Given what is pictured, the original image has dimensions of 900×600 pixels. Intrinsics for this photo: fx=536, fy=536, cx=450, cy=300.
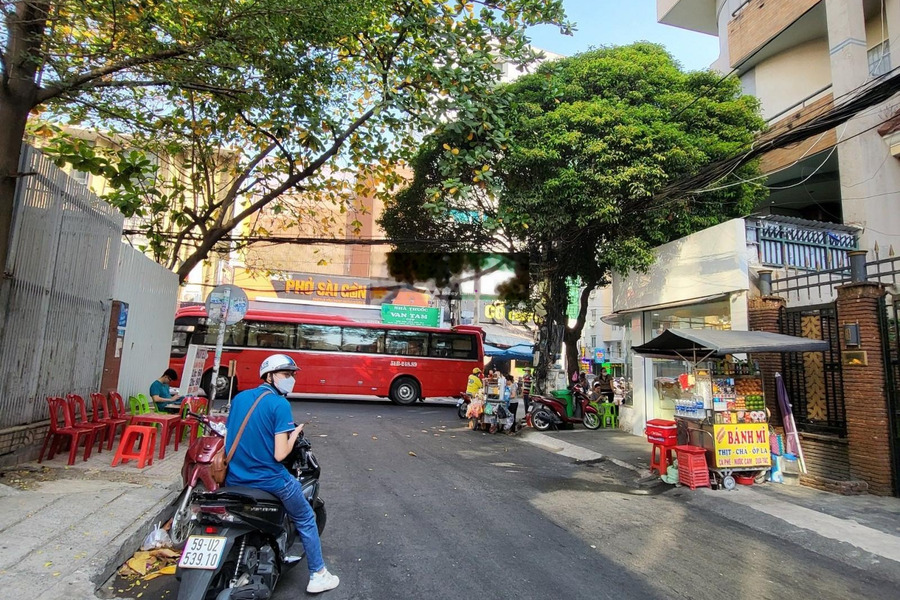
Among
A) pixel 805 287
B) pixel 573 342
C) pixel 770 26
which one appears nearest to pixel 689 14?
pixel 770 26

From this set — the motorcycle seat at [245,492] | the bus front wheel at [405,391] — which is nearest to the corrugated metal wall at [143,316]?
the motorcycle seat at [245,492]

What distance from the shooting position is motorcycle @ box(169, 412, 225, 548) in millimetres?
3914

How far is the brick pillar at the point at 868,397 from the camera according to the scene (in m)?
6.72

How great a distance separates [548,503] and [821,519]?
2.90 metres

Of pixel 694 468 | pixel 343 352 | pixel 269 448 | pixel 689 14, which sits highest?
pixel 689 14

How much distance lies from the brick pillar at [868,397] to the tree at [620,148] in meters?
4.49

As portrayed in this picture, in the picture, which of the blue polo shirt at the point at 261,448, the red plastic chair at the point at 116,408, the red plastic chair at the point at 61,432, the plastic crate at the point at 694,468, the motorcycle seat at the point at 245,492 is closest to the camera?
the motorcycle seat at the point at 245,492

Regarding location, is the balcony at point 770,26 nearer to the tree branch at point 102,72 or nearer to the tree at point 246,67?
the tree at point 246,67

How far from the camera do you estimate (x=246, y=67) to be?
771cm

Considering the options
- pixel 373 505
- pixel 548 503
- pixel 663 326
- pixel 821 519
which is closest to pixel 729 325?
pixel 663 326

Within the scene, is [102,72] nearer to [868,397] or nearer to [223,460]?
[223,460]

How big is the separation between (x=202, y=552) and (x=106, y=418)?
542 cm

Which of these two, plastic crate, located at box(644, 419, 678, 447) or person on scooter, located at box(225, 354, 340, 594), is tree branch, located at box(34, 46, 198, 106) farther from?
plastic crate, located at box(644, 419, 678, 447)

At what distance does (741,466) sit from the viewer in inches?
285
